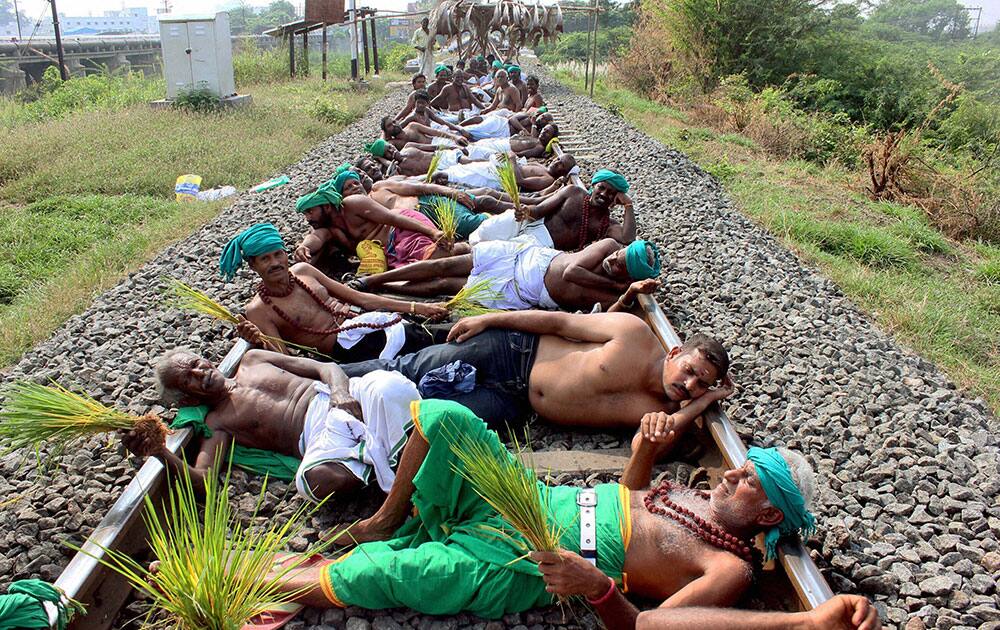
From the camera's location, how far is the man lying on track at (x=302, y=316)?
14.8 ft

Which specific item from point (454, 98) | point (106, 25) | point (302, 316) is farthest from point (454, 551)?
point (106, 25)

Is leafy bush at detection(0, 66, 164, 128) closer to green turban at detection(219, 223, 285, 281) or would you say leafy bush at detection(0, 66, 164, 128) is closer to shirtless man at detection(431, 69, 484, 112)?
shirtless man at detection(431, 69, 484, 112)

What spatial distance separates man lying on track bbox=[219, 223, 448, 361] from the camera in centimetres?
450

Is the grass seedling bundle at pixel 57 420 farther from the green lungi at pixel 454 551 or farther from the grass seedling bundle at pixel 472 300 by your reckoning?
the grass seedling bundle at pixel 472 300

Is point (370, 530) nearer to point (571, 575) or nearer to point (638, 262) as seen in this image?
point (571, 575)

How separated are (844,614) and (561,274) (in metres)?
3.20

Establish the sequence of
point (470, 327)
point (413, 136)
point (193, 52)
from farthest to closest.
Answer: point (193, 52) → point (413, 136) → point (470, 327)

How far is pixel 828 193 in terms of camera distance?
33.5ft

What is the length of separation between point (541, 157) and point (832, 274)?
5.41 m

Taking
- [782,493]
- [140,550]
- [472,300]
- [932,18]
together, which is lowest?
[140,550]

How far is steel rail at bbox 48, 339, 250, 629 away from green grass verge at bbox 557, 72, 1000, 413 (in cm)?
472

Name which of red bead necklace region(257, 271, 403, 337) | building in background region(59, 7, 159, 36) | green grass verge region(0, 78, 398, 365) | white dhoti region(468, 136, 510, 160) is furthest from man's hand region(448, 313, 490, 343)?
building in background region(59, 7, 159, 36)

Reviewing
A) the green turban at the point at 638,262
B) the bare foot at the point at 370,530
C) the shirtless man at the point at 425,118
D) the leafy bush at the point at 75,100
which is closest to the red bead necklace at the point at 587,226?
the green turban at the point at 638,262

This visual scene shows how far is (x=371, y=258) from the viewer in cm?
626
